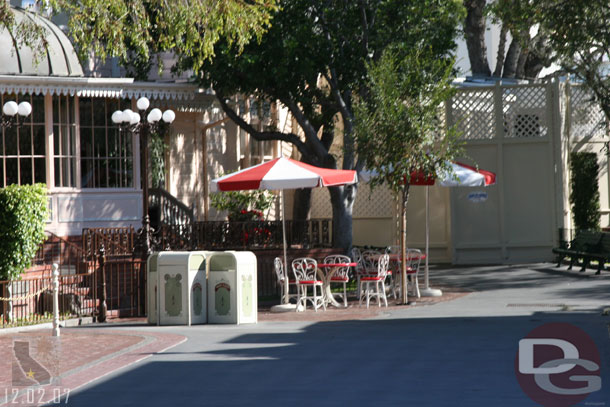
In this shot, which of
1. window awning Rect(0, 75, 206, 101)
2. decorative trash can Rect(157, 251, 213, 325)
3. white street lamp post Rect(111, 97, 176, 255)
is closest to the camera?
decorative trash can Rect(157, 251, 213, 325)

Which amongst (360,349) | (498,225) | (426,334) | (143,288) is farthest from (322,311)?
(498,225)

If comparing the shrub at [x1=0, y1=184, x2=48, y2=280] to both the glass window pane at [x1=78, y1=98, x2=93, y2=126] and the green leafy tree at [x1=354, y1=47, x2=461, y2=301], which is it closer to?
the glass window pane at [x1=78, y1=98, x2=93, y2=126]

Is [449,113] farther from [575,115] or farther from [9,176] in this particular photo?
[9,176]

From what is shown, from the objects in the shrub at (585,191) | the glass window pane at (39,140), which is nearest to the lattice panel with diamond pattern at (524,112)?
the shrub at (585,191)

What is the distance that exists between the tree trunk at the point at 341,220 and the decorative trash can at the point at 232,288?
604 cm

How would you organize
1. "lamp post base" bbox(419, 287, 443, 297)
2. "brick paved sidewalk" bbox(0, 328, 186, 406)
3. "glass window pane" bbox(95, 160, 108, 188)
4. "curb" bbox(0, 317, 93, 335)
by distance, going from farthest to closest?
"glass window pane" bbox(95, 160, 108, 188) → "lamp post base" bbox(419, 287, 443, 297) → "curb" bbox(0, 317, 93, 335) → "brick paved sidewalk" bbox(0, 328, 186, 406)

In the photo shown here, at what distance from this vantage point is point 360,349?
37.6 feet

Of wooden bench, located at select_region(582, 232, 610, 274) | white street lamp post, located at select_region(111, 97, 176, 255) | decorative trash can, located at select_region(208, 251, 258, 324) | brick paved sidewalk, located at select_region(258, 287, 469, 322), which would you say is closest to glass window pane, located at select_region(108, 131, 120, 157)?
white street lamp post, located at select_region(111, 97, 176, 255)

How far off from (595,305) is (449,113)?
33.0 feet

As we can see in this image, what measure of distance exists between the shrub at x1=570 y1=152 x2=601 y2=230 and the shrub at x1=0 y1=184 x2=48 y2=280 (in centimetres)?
1461

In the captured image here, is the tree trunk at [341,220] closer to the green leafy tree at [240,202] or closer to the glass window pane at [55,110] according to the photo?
the green leafy tree at [240,202]

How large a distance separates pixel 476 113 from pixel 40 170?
11193 mm

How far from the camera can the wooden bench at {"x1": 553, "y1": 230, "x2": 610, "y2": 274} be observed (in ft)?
69.3

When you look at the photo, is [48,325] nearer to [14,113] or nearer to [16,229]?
[16,229]
